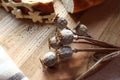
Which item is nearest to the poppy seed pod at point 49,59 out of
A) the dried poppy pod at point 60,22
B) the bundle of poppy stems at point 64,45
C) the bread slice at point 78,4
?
the bundle of poppy stems at point 64,45

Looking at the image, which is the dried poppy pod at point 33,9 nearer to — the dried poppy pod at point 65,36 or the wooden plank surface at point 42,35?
the wooden plank surface at point 42,35

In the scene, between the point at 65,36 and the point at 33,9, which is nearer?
the point at 65,36

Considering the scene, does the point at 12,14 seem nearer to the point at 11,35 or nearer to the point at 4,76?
the point at 11,35

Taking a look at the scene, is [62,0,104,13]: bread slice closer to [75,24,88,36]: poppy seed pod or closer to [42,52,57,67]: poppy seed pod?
[75,24,88,36]: poppy seed pod

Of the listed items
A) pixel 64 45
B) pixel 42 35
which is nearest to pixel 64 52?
pixel 64 45

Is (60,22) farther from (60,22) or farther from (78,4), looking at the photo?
(78,4)

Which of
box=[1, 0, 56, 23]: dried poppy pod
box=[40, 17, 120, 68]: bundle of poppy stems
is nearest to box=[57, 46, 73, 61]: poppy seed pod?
box=[40, 17, 120, 68]: bundle of poppy stems

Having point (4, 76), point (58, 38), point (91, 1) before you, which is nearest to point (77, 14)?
point (91, 1)
